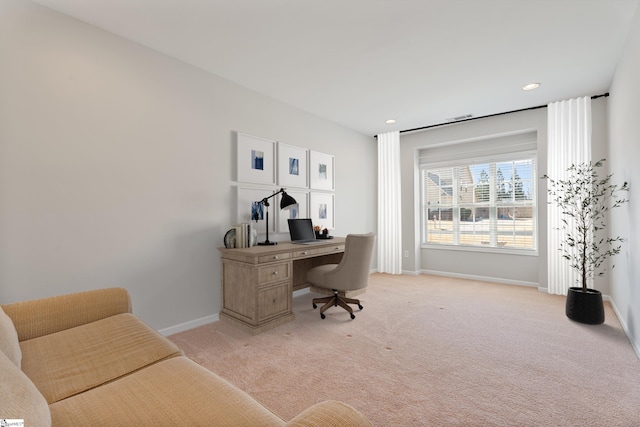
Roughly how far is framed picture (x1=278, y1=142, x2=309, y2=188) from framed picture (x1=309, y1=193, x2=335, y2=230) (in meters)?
0.30

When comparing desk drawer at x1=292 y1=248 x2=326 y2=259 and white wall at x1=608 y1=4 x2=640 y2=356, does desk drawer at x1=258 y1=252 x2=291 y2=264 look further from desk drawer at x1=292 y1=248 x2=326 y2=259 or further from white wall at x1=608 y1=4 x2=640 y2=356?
white wall at x1=608 y1=4 x2=640 y2=356

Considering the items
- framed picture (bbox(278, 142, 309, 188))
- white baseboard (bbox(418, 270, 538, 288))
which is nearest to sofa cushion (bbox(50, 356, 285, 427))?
framed picture (bbox(278, 142, 309, 188))

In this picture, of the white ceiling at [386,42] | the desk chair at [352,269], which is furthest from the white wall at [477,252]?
the desk chair at [352,269]

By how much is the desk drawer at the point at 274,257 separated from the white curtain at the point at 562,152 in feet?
12.0

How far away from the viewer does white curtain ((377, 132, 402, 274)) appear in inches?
209

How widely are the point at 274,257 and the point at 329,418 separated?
6.96ft

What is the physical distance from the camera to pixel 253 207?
3387mm

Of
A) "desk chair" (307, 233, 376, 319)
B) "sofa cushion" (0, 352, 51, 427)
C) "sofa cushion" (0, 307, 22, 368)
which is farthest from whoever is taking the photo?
"desk chair" (307, 233, 376, 319)

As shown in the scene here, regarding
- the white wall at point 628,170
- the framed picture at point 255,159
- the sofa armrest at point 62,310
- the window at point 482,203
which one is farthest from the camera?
the window at point 482,203

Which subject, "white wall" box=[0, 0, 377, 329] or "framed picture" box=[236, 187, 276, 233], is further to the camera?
"framed picture" box=[236, 187, 276, 233]

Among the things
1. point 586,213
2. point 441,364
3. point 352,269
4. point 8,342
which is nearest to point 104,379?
point 8,342

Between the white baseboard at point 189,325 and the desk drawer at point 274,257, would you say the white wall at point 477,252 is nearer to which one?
the desk drawer at point 274,257

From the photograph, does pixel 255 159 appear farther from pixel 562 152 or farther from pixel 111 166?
pixel 562 152

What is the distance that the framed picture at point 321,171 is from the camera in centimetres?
419
